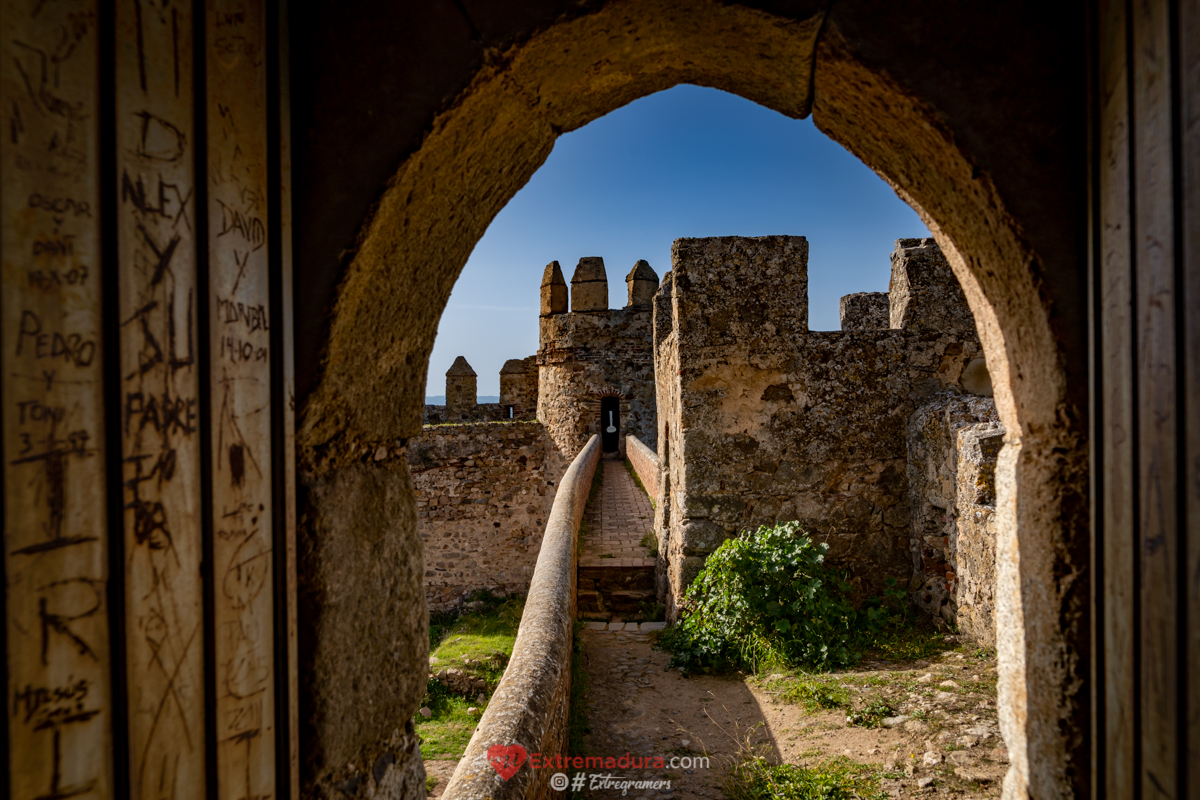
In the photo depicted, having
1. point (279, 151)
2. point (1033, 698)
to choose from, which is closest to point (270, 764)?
point (279, 151)

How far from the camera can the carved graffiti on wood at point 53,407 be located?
2.65 ft

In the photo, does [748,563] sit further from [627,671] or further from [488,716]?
[488,716]

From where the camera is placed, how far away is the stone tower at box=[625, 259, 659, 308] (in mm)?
16703

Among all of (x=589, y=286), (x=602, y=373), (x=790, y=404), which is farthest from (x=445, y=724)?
(x=589, y=286)

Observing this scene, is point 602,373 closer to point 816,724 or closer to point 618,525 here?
point 618,525

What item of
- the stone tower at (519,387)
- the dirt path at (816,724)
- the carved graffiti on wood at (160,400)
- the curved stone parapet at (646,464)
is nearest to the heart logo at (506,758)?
the dirt path at (816,724)

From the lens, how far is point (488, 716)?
105 inches

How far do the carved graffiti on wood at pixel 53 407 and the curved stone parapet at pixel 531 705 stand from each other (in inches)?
57.6

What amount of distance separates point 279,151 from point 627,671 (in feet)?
14.4

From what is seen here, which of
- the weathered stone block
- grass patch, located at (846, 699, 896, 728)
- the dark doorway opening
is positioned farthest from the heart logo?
the dark doorway opening

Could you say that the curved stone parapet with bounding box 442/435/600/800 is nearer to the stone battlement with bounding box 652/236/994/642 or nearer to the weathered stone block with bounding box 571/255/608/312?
the stone battlement with bounding box 652/236/994/642

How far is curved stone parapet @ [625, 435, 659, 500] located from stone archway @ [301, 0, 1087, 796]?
6.26 meters

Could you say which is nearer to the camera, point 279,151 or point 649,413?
point 279,151

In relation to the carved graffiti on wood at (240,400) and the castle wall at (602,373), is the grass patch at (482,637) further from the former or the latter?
the carved graffiti on wood at (240,400)
